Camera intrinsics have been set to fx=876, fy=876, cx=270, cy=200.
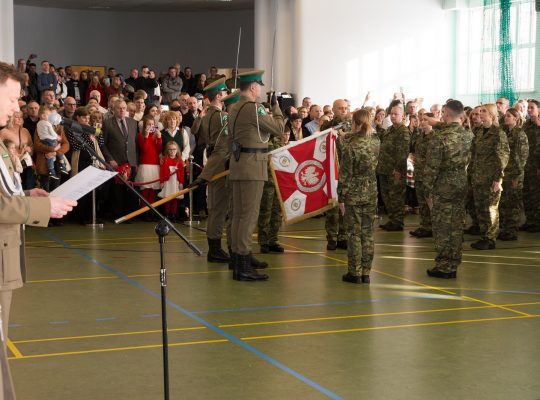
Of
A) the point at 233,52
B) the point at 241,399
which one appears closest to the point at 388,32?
the point at 233,52

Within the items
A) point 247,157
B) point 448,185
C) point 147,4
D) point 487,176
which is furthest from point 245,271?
point 147,4

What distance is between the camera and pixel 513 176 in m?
12.8

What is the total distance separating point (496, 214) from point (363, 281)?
3348 mm

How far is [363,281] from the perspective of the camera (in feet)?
29.6

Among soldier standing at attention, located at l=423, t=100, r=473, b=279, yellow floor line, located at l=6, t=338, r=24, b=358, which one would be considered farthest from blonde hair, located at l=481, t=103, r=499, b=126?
yellow floor line, located at l=6, t=338, r=24, b=358

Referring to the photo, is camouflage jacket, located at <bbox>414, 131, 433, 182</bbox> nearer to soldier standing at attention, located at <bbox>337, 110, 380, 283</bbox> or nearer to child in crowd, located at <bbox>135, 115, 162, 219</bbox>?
soldier standing at attention, located at <bbox>337, 110, 380, 283</bbox>

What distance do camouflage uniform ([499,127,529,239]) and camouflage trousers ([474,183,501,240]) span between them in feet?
3.60

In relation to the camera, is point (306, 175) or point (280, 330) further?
point (306, 175)

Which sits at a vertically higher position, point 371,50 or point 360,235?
point 371,50

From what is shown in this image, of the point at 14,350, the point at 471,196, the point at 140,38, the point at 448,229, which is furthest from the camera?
the point at 140,38

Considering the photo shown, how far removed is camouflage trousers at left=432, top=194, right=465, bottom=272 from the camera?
920cm

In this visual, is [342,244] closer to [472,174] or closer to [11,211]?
[472,174]

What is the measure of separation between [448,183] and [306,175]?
2.12 meters

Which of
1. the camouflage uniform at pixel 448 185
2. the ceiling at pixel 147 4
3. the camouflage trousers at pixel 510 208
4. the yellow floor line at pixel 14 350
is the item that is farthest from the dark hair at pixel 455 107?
the ceiling at pixel 147 4
